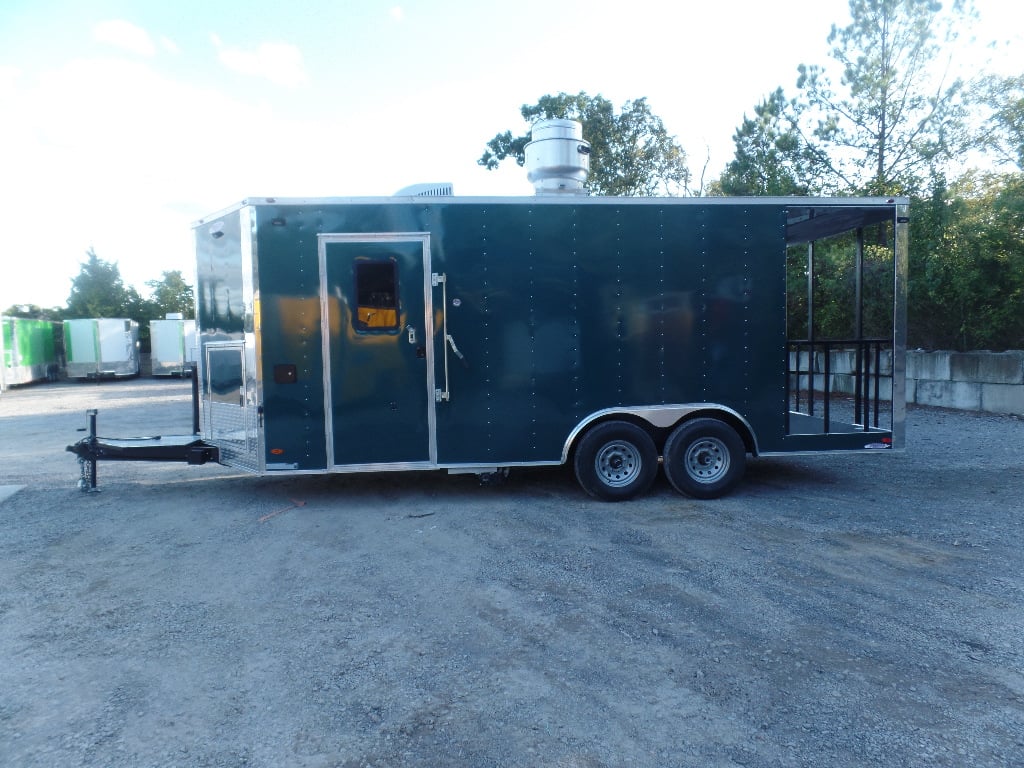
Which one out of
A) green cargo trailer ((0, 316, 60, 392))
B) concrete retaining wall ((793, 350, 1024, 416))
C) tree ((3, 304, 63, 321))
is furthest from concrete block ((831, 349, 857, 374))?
tree ((3, 304, 63, 321))

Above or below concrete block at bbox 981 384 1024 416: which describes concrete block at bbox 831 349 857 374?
above

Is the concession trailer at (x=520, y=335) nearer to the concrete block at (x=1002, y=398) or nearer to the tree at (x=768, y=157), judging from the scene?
the concrete block at (x=1002, y=398)

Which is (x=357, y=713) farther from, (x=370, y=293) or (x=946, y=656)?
(x=370, y=293)

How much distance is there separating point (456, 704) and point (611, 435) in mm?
4018

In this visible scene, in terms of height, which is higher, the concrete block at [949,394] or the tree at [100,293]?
the tree at [100,293]

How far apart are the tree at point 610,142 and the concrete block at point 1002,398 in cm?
1515

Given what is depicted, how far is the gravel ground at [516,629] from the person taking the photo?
3.12m

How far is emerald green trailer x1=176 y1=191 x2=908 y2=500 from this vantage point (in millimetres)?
6918

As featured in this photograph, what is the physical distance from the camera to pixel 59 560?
18.7ft

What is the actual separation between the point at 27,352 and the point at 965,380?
95.8ft

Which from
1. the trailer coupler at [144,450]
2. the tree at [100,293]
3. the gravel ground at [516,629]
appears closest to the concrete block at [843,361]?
the gravel ground at [516,629]

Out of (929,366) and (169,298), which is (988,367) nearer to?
(929,366)

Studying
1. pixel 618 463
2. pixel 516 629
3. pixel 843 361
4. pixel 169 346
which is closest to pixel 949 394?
pixel 843 361

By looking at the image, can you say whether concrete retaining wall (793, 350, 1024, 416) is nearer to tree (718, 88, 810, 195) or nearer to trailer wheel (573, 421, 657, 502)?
tree (718, 88, 810, 195)
